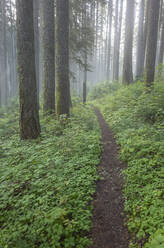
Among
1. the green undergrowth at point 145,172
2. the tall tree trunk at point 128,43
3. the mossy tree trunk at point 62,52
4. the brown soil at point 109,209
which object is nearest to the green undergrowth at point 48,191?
the brown soil at point 109,209

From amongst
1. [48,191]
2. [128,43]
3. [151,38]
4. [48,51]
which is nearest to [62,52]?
[48,51]

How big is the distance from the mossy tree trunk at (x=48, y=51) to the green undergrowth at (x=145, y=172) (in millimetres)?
4075

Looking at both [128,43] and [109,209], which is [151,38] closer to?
[128,43]

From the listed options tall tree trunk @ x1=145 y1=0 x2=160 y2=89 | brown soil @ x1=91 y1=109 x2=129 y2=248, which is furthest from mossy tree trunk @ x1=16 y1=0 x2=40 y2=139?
tall tree trunk @ x1=145 y1=0 x2=160 y2=89

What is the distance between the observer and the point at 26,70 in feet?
20.2

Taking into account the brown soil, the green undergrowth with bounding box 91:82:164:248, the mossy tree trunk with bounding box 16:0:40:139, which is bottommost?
the brown soil

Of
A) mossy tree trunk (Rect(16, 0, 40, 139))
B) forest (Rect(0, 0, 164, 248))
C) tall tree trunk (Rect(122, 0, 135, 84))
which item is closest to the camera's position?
forest (Rect(0, 0, 164, 248))

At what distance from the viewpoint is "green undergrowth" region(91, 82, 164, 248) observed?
282cm

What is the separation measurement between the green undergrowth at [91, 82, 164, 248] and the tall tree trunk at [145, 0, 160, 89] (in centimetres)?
181

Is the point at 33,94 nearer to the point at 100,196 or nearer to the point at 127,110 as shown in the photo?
the point at 100,196

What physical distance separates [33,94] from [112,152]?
12.0 feet

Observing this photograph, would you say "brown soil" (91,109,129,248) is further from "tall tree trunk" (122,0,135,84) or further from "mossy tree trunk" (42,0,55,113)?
"tall tree trunk" (122,0,135,84)

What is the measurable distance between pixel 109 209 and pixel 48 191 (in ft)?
4.62

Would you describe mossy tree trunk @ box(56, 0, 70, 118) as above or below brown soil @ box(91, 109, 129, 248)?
above
